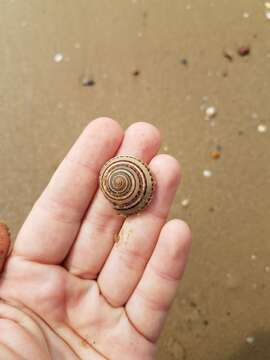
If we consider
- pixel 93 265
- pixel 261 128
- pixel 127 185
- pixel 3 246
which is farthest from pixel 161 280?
pixel 261 128

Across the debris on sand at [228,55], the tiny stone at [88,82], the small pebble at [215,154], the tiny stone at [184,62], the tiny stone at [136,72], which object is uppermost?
the debris on sand at [228,55]

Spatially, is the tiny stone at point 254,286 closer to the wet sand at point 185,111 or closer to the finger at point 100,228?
the wet sand at point 185,111

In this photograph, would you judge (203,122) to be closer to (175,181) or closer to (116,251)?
(175,181)

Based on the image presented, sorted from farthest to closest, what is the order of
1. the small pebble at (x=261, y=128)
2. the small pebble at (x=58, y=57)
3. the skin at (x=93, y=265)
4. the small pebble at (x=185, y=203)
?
the small pebble at (x=58, y=57) → the small pebble at (x=261, y=128) → the small pebble at (x=185, y=203) → the skin at (x=93, y=265)

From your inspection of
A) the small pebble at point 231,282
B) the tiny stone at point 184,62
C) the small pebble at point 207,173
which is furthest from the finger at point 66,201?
the tiny stone at point 184,62

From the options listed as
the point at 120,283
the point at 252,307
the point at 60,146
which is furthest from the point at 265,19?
the point at 120,283
